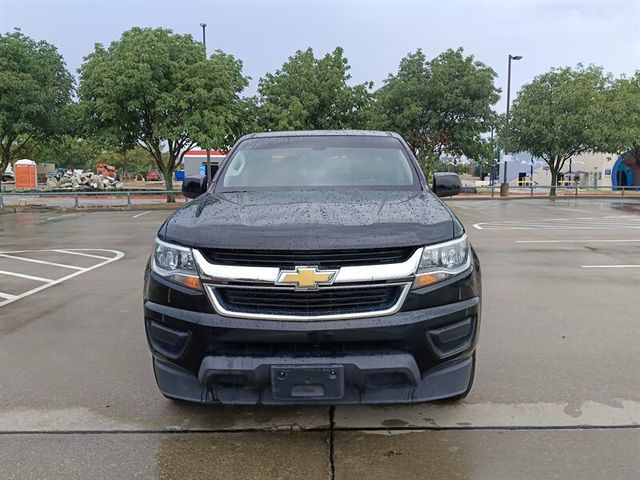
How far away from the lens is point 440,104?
3117cm

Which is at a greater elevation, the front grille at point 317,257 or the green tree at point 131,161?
the green tree at point 131,161

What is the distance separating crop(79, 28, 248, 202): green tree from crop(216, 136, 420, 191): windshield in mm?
19310

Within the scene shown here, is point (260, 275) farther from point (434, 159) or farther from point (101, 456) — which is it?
point (434, 159)

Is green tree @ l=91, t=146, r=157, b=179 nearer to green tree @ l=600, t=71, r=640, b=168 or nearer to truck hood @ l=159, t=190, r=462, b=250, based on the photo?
green tree @ l=600, t=71, r=640, b=168

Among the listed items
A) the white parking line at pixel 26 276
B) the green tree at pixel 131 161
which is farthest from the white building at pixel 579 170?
the white parking line at pixel 26 276

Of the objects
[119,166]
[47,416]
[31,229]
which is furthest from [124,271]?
[119,166]

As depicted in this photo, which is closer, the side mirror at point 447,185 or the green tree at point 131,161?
the side mirror at point 447,185

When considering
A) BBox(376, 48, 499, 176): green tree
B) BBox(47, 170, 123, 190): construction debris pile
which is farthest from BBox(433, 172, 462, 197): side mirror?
→ BBox(47, 170, 123, 190): construction debris pile

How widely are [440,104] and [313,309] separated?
2988 cm

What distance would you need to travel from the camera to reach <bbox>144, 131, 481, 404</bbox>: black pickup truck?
2.89 m

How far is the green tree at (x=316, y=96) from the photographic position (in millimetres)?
27781

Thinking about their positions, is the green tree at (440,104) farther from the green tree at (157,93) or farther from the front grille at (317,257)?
the front grille at (317,257)

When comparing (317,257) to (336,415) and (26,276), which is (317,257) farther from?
(26,276)

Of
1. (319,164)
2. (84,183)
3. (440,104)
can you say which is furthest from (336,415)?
(84,183)
